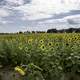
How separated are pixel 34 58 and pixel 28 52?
278 millimetres

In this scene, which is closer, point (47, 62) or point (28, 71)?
point (28, 71)

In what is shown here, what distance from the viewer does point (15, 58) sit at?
16.0 ft

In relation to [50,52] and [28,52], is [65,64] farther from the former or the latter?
[28,52]

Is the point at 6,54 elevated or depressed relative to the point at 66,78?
elevated

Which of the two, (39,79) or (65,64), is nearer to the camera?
(39,79)

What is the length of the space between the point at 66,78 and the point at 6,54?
111 centimetres

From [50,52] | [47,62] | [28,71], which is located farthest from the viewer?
[50,52]

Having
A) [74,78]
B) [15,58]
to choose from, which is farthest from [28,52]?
[74,78]

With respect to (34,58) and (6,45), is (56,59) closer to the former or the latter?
(34,58)

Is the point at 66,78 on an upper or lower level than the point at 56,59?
lower

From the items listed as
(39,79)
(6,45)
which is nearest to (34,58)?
(6,45)

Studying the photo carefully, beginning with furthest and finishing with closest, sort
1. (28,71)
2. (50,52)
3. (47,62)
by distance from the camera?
(50,52) → (47,62) → (28,71)

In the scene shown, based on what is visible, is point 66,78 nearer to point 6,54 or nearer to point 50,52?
point 50,52

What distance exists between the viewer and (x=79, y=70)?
4.80 m
